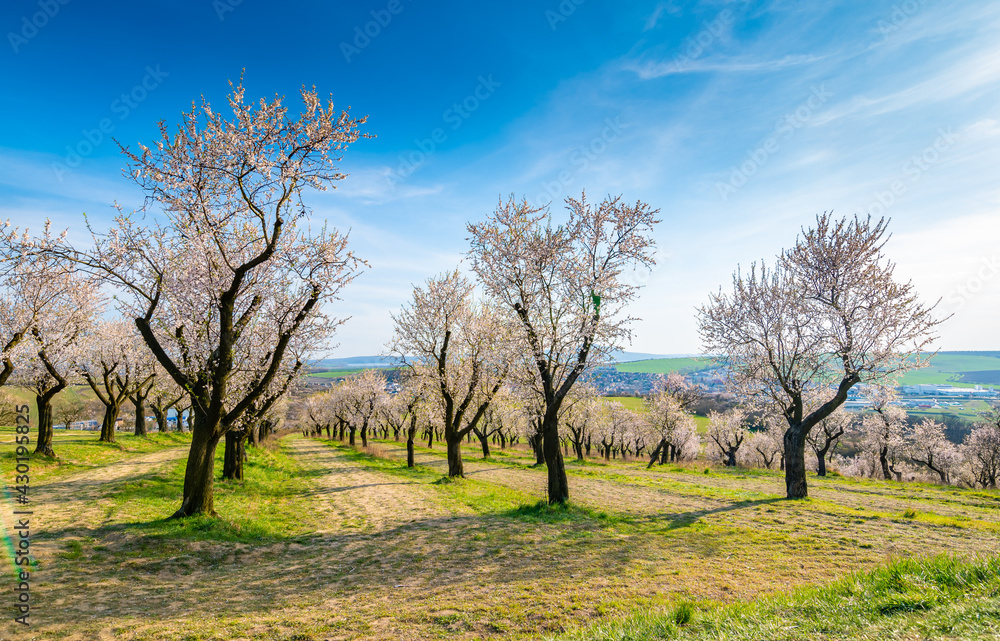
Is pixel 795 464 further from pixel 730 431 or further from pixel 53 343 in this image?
pixel 730 431

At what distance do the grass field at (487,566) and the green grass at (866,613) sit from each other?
0.04 metres

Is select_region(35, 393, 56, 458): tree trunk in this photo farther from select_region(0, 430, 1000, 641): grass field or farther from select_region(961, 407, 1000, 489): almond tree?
select_region(961, 407, 1000, 489): almond tree

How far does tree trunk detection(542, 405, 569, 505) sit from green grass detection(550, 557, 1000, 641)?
938 centimetres

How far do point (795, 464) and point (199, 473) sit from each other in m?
24.9

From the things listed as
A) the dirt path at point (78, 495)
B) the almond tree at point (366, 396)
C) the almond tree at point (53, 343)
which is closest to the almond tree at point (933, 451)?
the almond tree at point (366, 396)

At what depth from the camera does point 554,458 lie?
16281mm

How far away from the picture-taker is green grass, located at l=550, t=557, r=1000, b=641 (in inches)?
175

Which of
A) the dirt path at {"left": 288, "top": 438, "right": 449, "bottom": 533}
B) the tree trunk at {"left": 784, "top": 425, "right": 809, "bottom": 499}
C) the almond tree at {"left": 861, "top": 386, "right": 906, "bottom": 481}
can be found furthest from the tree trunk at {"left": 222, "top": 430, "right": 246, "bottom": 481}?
the almond tree at {"left": 861, "top": 386, "right": 906, "bottom": 481}

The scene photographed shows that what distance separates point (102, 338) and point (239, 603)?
3538cm

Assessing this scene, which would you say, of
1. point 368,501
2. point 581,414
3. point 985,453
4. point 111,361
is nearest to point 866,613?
point 368,501

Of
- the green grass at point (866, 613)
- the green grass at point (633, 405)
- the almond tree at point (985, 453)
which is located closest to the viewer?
the green grass at point (866, 613)

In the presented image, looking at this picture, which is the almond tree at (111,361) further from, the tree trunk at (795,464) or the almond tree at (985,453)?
the almond tree at (985,453)

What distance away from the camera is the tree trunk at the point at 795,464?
64.9 ft

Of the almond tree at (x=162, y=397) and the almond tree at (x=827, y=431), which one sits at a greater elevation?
the almond tree at (x=162, y=397)
